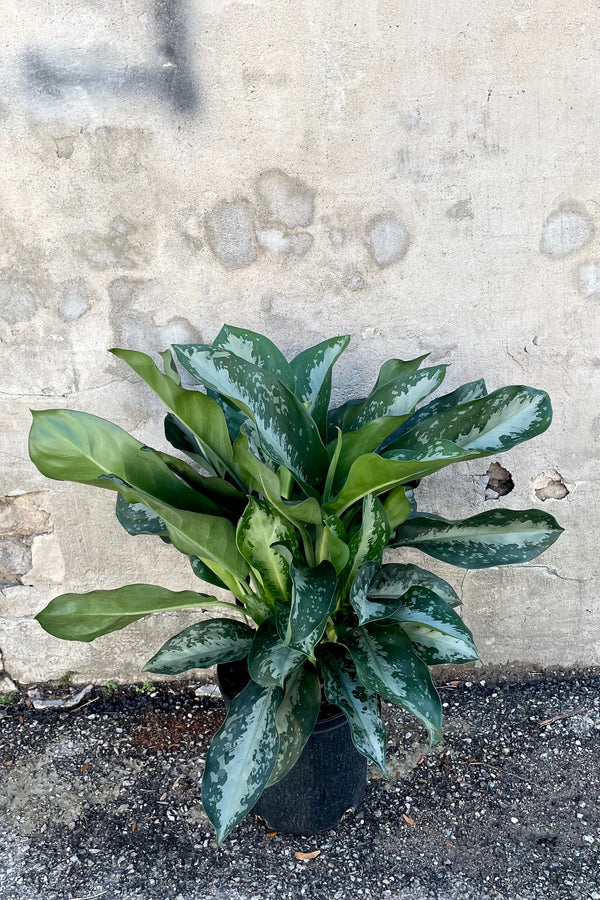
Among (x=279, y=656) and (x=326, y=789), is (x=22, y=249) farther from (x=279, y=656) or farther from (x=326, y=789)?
(x=326, y=789)

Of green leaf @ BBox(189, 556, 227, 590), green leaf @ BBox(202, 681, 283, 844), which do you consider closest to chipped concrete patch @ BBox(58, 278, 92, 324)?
green leaf @ BBox(189, 556, 227, 590)

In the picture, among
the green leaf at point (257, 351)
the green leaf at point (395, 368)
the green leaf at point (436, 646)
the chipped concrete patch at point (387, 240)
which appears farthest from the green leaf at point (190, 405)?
the chipped concrete patch at point (387, 240)

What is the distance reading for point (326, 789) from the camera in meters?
1.65

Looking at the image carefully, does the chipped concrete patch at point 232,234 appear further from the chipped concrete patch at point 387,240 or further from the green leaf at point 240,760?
the green leaf at point 240,760

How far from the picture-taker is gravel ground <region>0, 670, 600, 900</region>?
1.61m

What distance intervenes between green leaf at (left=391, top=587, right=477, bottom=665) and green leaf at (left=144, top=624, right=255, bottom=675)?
0.37 meters

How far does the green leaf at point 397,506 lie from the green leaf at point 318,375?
0.84ft

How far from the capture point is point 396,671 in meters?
1.38

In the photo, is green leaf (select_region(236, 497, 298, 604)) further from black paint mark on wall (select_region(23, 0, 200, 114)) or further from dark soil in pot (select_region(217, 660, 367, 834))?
black paint mark on wall (select_region(23, 0, 200, 114))

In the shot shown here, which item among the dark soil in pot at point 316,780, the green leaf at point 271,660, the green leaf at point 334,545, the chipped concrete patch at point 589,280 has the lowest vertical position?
the dark soil in pot at point 316,780

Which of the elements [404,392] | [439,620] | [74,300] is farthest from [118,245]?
[439,620]

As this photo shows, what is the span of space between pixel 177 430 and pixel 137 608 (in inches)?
16.8

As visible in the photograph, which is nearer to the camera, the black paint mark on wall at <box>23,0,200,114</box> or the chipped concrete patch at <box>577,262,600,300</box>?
the black paint mark on wall at <box>23,0,200,114</box>

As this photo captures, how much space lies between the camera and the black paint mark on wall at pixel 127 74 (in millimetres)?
1692
